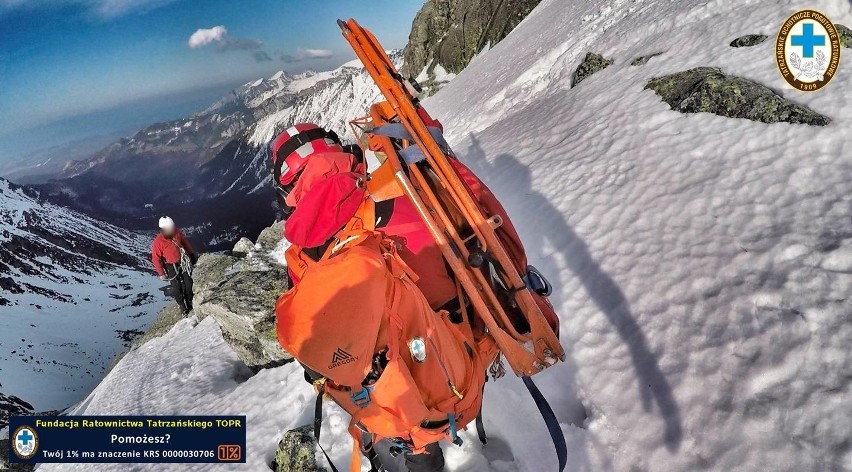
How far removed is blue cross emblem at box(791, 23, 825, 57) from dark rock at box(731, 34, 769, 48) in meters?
0.52

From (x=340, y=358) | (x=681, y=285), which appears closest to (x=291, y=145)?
(x=340, y=358)

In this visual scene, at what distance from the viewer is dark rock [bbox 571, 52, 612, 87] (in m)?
10.9

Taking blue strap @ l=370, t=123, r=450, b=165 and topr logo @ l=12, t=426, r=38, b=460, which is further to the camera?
topr logo @ l=12, t=426, r=38, b=460

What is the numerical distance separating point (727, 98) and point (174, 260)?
54.0 ft

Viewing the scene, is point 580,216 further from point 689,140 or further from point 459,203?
point 459,203

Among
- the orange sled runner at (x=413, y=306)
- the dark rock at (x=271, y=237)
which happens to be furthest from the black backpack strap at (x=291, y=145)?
the dark rock at (x=271, y=237)

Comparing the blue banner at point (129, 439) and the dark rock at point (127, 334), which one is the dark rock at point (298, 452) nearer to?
the blue banner at point (129, 439)

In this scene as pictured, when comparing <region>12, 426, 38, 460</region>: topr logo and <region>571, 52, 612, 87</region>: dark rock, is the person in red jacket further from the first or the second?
<region>571, 52, 612, 87</region>: dark rock

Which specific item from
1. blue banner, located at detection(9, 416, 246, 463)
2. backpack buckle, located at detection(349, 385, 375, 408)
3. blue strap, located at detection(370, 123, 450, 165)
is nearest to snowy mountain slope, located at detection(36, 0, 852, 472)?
blue banner, located at detection(9, 416, 246, 463)

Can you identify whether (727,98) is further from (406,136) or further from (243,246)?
(243,246)

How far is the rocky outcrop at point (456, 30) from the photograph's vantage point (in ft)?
105

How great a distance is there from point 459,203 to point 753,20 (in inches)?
354

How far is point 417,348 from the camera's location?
232cm

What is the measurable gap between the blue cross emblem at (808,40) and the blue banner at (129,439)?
431 inches
